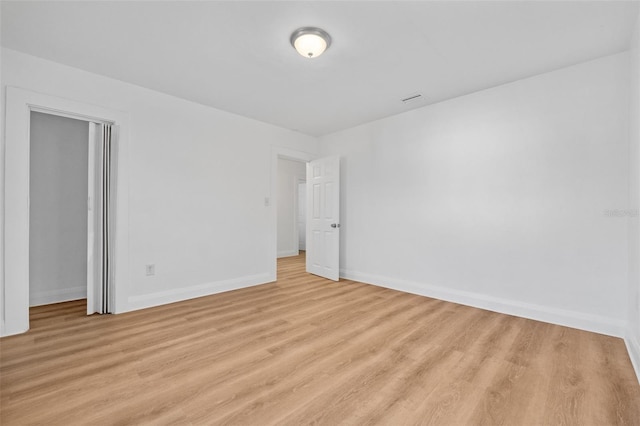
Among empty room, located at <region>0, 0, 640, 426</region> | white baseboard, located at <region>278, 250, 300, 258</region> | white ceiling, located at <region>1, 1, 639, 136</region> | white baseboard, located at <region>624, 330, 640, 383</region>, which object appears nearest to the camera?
empty room, located at <region>0, 0, 640, 426</region>

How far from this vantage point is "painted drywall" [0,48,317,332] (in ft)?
10.5

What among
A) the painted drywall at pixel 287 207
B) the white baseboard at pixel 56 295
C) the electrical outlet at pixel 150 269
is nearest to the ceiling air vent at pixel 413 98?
the electrical outlet at pixel 150 269

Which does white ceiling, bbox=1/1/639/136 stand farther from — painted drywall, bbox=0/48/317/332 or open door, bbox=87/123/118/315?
open door, bbox=87/123/118/315

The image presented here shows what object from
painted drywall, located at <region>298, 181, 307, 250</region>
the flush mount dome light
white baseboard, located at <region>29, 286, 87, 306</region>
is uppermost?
the flush mount dome light

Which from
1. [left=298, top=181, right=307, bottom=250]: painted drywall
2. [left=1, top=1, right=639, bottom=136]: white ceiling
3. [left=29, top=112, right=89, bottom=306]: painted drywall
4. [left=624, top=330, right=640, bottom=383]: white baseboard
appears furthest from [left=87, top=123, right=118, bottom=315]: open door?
[left=298, top=181, right=307, bottom=250]: painted drywall

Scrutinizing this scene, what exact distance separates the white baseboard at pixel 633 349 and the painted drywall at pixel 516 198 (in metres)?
0.20

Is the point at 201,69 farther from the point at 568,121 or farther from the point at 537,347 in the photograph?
the point at 537,347

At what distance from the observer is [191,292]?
388 cm

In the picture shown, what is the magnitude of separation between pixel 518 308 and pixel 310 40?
3.45m

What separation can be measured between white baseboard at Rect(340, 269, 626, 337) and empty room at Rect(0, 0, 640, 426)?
24 mm

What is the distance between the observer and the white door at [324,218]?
16.3 ft

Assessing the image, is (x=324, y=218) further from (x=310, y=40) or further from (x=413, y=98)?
(x=310, y=40)

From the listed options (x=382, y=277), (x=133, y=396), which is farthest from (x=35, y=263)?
(x=382, y=277)

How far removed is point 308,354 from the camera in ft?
7.66
